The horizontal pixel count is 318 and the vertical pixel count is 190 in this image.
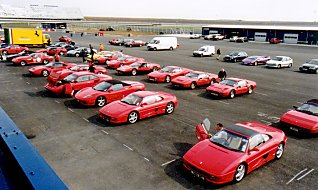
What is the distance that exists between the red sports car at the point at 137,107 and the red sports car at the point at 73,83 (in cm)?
497

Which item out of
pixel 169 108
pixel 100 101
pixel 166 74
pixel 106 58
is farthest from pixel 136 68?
pixel 169 108

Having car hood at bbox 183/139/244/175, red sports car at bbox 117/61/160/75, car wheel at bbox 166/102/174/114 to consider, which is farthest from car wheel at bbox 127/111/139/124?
red sports car at bbox 117/61/160/75

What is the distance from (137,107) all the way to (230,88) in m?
7.78

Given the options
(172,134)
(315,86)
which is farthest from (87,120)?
(315,86)

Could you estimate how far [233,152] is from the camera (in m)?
9.12

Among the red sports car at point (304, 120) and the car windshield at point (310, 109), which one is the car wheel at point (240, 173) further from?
the car windshield at point (310, 109)

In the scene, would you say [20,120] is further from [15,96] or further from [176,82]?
[176,82]

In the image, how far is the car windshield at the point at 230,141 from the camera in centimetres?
931

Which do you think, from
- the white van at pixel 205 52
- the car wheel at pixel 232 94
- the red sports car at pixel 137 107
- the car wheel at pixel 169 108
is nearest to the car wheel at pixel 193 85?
the car wheel at pixel 232 94

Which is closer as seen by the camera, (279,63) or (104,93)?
(104,93)

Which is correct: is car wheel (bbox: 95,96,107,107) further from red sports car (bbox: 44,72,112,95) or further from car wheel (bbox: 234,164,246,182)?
car wheel (bbox: 234,164,246,182)

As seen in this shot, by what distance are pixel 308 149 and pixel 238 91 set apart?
8183 millimetres

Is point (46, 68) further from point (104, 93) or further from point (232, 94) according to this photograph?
point (232, 94)

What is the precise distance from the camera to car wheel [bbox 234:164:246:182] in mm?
8766
